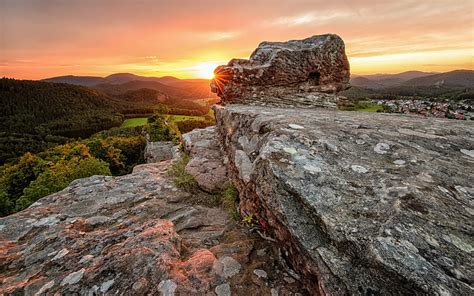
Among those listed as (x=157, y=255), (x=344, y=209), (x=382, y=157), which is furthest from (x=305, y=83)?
(x=157, y=255)

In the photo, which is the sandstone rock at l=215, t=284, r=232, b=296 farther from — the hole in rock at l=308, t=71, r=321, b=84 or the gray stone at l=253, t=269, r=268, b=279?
the hole in rock at l=308, t=71, r=321, b=84

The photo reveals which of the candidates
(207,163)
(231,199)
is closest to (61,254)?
(231,199)

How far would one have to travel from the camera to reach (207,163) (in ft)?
23.0

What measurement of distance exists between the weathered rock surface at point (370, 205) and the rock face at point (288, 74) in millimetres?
4143

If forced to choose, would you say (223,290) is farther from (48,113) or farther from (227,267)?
(48,113)

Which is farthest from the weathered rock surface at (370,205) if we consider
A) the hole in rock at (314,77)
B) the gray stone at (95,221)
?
the hole in rock at (314,77)

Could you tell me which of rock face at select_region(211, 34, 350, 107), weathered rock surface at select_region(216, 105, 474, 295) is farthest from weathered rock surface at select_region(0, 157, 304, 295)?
rock face at select_region(211, 34, 350, 107)

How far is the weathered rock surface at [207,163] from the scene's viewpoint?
6.10 metres

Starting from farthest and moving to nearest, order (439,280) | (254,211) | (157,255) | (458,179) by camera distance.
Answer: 1. (254,211)
2. (157,255)
3. (458,179)
4. (439,280)

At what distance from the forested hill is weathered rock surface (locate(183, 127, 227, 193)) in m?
107

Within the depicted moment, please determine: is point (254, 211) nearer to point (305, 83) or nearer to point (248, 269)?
point (248, 269)

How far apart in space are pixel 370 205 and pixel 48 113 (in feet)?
599

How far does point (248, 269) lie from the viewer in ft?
10.3

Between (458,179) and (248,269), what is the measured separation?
106 inches
